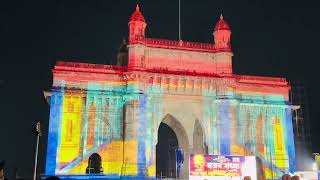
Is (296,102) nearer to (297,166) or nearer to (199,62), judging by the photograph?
(297,166)

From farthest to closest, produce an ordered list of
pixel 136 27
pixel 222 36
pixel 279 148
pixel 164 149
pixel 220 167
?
1. pixel 164 149
2. pixel 222 36
3. pixel 279 148
4. pixel 136 27
5. pixel 220 167

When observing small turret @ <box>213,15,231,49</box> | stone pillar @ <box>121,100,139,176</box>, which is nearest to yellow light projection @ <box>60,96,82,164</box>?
stone pillar @ <box>121,100,139,176</box>

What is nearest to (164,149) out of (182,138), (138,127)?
(182,138)

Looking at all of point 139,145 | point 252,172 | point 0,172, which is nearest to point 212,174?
point 252,172

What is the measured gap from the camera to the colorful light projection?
30203mm

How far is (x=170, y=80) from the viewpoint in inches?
1281

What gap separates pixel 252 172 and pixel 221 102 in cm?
938

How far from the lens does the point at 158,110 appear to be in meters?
32.1

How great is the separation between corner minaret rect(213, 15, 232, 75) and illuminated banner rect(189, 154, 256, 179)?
1067 cm

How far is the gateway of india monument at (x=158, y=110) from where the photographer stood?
30422mm

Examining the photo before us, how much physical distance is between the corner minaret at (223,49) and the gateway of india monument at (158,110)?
0.08m

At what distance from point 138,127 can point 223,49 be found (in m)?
9.83

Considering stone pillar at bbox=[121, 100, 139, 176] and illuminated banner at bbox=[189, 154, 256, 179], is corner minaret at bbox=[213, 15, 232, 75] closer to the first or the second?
stone pillar at bbox=[121, 100, 139, 176]

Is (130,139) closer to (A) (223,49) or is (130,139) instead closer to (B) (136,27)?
(B) (136,27)
